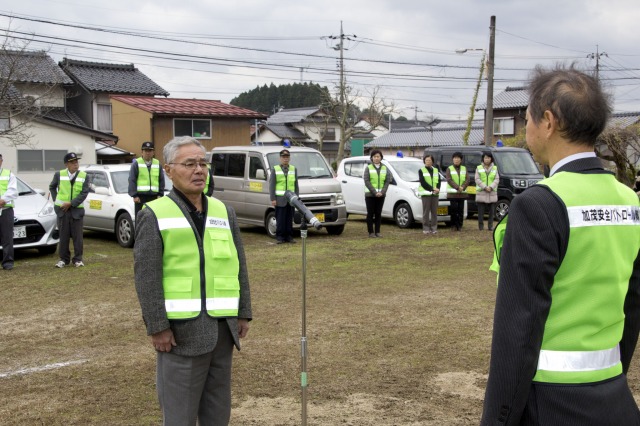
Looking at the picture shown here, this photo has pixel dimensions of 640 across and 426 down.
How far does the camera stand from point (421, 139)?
60.8 meters

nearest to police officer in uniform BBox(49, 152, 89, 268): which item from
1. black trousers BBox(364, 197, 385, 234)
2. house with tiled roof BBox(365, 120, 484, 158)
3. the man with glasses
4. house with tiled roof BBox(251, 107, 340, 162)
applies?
the man with glasses

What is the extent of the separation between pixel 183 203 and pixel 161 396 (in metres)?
1.01

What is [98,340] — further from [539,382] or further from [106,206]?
[106,206]

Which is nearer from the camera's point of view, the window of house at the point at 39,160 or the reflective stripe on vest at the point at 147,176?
the reflective stripe on vest at the point at 147,176

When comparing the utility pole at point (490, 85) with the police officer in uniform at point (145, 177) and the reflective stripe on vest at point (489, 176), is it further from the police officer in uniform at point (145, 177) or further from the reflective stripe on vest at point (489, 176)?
the police officer in uniform at point (145, 177)

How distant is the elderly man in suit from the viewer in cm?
371

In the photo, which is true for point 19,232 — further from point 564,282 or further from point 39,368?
point 564,282

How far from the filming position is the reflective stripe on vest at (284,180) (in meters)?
15.0

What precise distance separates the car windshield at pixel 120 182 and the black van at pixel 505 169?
907 cm

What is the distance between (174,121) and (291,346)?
2912cm

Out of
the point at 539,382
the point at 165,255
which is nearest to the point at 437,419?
the point at 165,255

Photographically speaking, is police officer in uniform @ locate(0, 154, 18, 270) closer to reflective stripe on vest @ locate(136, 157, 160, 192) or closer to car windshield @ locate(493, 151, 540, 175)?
reflective stripe on vest @ locate(136, 157, 160, 192)

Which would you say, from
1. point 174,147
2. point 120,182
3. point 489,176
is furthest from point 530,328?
point 489,176

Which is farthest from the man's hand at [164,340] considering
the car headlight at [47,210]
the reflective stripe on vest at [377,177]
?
the reflective stripe on vest at [377,177]
